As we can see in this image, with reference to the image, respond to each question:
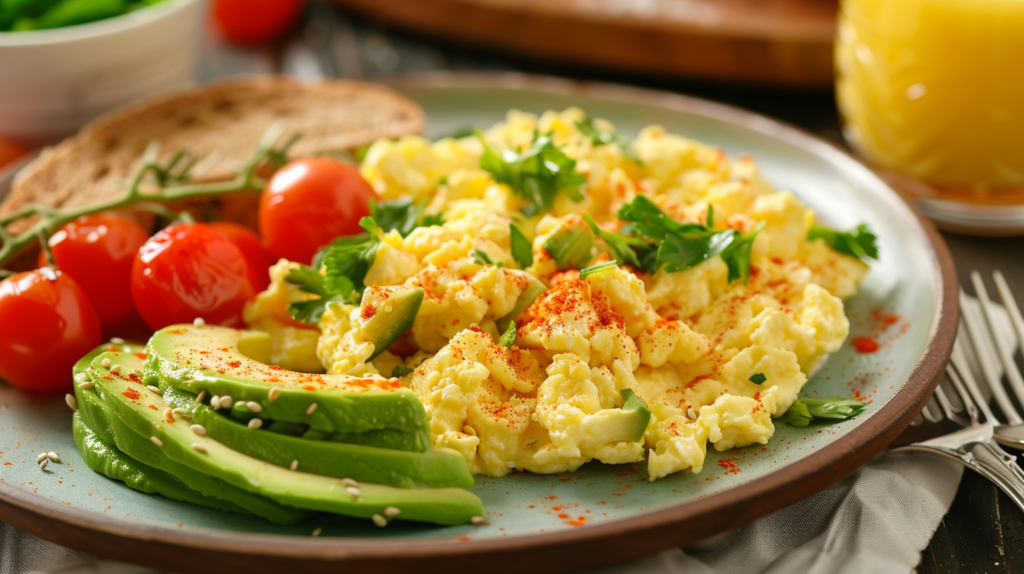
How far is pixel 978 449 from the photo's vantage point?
232 cm

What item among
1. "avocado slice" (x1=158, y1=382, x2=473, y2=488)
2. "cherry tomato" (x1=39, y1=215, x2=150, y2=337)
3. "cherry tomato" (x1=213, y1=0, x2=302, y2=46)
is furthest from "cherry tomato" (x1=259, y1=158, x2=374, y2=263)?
"cherry tomato" (x1=213, y1=0, x2=302, y2=46)

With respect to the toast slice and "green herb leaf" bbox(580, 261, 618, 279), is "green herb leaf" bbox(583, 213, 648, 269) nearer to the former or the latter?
"green herb leaf" bbox(580, 261, 618, 279)

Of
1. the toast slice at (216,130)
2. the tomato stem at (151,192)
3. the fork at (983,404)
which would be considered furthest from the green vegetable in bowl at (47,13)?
the fork at (983,404)

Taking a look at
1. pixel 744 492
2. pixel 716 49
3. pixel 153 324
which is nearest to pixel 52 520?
pixel 153 324

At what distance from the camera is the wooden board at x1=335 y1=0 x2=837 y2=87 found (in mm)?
4578

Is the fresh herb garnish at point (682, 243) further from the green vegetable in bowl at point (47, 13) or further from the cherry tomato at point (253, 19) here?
the cherry tomato at point (253, 19)

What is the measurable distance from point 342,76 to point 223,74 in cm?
79

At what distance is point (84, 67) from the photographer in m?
3.82

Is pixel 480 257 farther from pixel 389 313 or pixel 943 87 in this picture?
pixel 943 87

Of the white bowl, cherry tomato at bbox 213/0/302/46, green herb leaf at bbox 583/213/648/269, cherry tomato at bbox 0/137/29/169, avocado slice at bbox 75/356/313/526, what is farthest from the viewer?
cherry tomato at bbox 213/0/302/46

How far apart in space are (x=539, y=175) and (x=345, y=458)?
4.12ft

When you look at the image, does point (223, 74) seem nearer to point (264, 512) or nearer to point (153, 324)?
point (153, 324)

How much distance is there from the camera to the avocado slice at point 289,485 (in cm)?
185

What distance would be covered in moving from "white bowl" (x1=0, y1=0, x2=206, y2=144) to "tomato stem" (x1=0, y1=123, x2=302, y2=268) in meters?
0.85
